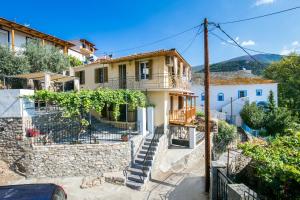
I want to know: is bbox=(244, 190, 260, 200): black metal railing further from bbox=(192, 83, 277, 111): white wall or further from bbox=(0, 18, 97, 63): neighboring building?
bbox=(192, 83, 277, 111): white wall

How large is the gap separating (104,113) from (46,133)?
7.02 m

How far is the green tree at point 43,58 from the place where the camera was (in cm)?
2162

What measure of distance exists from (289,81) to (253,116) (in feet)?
47.8

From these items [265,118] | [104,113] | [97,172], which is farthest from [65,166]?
[265,118]

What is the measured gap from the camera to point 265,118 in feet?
93.2

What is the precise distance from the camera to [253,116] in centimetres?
2883

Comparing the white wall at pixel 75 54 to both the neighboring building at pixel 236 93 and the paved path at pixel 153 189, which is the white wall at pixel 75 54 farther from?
the paved path at pixel 153 189

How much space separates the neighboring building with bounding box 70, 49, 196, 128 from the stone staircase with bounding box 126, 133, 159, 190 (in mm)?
3140

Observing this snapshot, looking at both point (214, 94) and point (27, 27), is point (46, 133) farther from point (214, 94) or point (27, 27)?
point (214, 94)

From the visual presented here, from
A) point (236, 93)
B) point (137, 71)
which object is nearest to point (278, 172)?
point (137, 71)

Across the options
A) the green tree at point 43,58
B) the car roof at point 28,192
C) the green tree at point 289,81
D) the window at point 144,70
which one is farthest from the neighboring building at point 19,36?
the green tree at point 289,81

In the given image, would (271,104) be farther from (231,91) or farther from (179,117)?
(179,117)

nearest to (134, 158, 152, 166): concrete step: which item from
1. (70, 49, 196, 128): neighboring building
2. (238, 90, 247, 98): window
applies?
(70, 49, 196, 128): neighboring building

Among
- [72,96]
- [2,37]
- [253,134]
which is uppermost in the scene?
[2,37]
